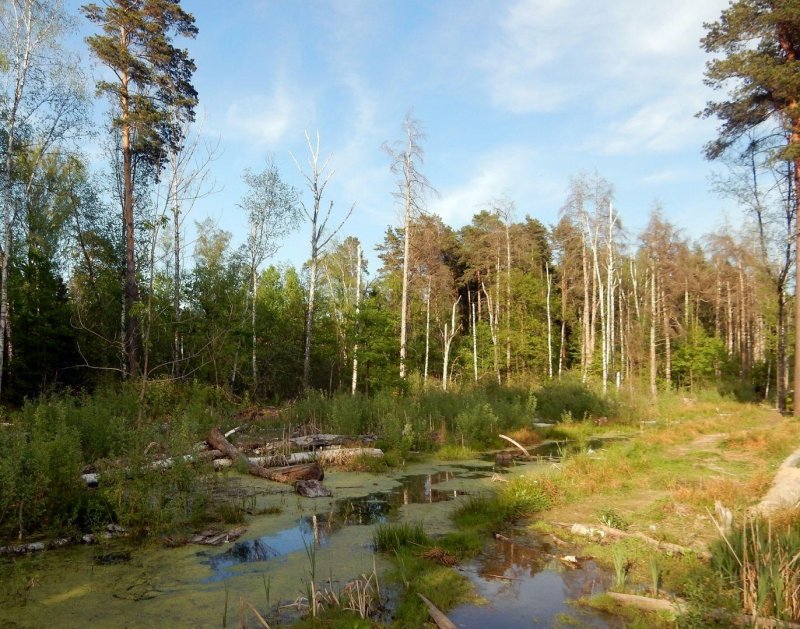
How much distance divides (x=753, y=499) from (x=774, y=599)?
335 cm

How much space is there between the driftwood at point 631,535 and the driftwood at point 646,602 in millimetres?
1231

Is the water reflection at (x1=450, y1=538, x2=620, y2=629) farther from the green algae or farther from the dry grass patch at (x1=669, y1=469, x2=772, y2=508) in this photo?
the dry grass patch at (x1=669, y1=469, x2=772, y2=508)

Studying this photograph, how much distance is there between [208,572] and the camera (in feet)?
16.6

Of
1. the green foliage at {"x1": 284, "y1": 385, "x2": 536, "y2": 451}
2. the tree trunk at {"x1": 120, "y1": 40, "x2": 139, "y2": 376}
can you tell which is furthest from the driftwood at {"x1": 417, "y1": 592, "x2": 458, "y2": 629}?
the tree trunk at {"x1": 120, "y1": 40, "x2": 139, "y2": 376}

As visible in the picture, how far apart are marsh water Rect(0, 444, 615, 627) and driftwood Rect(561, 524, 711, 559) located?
55 cm

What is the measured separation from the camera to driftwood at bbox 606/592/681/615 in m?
4.05

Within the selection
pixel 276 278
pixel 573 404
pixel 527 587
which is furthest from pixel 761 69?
pixel 276 278

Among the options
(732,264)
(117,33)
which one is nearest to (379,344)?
(117,33)

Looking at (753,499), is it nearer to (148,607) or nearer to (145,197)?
(148,607)

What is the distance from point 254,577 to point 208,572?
1.68 ft

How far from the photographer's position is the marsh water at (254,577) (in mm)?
4168

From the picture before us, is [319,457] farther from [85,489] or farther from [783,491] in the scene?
[783,491]

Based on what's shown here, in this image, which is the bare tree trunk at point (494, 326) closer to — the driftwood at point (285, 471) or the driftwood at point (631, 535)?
the driftwood at point (285, 471)

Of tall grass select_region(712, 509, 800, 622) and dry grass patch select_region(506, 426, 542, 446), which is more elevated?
tall grass select_region(712, 509, 800, 622)
